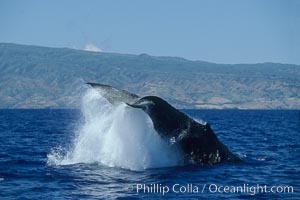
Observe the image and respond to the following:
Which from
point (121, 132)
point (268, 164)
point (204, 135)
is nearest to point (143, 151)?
point (121, 132)

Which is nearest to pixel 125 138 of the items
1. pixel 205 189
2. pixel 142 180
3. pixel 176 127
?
pixel 176 127

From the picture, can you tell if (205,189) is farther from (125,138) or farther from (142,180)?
(125,138)

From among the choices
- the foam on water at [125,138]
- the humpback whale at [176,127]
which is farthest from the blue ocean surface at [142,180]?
the humpback whale at [176,127]

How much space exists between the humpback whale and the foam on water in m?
0.35

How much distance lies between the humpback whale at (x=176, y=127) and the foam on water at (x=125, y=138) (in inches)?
13.7

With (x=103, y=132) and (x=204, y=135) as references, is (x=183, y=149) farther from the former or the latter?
(x=103, y=132)

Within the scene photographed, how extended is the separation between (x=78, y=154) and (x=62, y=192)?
722 centimetres

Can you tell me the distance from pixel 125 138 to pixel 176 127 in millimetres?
2253

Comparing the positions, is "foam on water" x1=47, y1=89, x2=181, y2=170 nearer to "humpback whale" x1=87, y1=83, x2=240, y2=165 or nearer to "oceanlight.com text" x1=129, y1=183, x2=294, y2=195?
"humpback whale" x1=87, y1=83, x2=240, y2=165

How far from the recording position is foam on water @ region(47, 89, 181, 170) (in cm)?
1895

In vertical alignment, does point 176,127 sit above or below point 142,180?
above

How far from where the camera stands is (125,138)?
64.1 feet

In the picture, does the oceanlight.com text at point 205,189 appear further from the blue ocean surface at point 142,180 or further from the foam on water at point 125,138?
the foam on water at point 125,138

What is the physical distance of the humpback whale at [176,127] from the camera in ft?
58.1
